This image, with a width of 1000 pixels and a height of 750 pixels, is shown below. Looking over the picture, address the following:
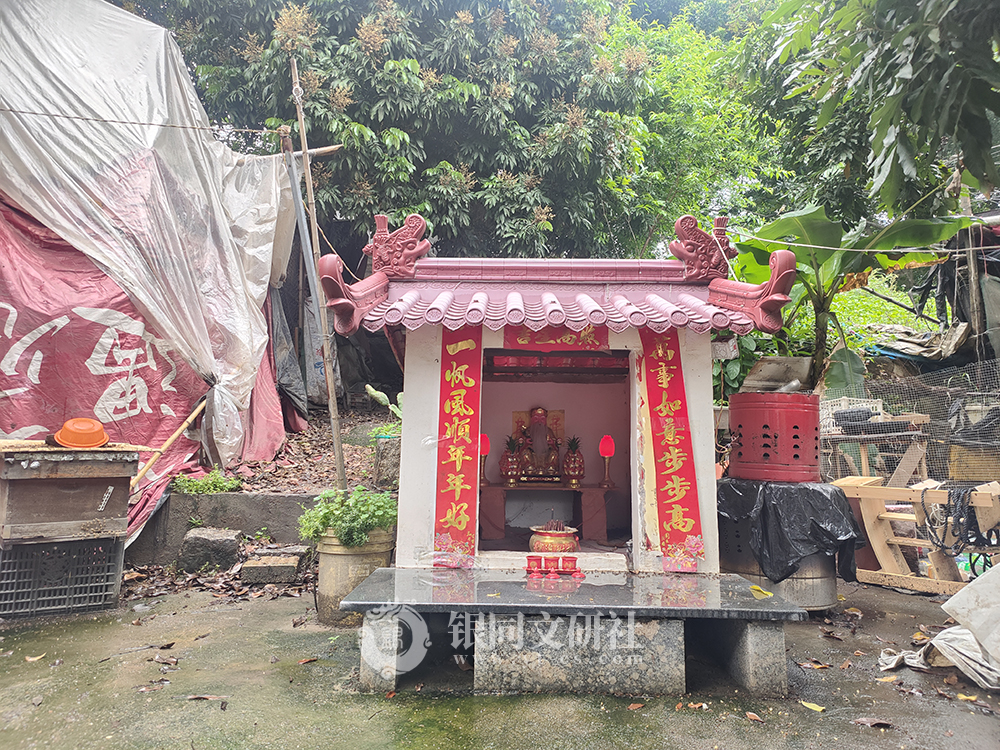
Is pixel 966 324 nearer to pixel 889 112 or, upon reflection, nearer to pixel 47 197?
pixel 889 112

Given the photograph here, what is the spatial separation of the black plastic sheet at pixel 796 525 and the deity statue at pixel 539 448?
3309 millimetres

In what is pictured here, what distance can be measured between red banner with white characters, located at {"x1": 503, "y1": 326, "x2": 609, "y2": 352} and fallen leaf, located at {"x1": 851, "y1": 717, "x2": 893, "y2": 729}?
3395mm

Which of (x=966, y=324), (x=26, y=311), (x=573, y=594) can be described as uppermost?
(x=966, y=324)

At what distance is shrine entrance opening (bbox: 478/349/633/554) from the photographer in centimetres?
874

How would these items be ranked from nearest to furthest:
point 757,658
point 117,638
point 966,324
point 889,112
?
point 889,112 → point 757,658 → point 117,638 → point 966,324

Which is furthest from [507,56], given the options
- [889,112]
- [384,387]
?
[889,112]

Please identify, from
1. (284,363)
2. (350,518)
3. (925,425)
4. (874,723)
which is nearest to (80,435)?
(350,518)

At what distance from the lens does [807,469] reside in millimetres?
6391

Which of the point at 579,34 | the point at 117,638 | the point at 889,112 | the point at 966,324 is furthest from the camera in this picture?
the point at 579,34

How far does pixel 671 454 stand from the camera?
5848mm

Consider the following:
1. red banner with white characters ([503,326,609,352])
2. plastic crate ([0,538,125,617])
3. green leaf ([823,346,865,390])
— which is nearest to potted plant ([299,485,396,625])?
red banner with white characters ([503,326,609,352])

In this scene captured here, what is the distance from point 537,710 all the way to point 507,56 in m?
12.2

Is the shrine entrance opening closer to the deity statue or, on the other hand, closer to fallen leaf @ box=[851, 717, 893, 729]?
the deity statue

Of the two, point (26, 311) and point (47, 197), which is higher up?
point (47, 197)
